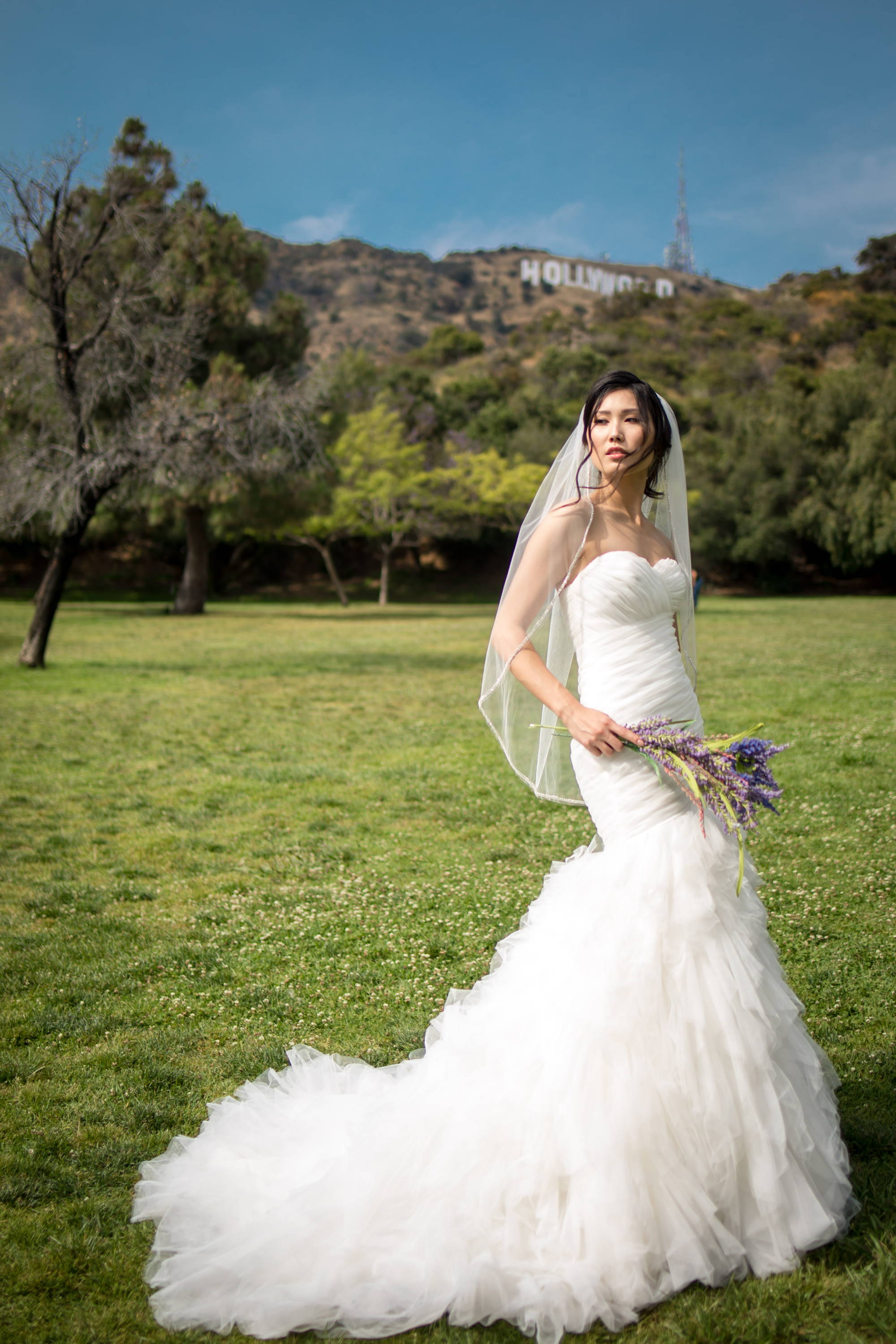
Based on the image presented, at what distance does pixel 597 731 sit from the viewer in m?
2.94

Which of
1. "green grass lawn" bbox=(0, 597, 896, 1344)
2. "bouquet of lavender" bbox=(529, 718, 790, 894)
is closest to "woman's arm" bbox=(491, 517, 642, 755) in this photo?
"bouquet of lavender" bbox=(529, 718, 790, 894)

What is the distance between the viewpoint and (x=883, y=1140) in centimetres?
339

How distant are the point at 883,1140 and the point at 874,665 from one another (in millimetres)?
15475

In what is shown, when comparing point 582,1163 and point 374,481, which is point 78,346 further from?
point 374,481

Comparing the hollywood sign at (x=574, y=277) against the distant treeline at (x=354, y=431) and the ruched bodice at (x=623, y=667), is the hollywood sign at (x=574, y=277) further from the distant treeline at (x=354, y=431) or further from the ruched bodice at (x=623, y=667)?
the ruched bodice at (x=623, y=667)

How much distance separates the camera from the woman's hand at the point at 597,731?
292 centimetres

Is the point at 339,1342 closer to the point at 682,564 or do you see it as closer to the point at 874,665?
the point at 682,564

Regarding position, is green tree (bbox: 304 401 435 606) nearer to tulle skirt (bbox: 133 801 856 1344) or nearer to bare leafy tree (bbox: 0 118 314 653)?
bare leafy tree (bbox: 0 118 314 653)

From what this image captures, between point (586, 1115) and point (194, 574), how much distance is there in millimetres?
34351

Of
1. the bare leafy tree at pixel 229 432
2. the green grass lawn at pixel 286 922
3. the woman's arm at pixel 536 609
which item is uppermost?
the bare leafy tree at pixel 229 432

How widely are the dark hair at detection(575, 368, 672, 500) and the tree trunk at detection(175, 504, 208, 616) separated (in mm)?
32739

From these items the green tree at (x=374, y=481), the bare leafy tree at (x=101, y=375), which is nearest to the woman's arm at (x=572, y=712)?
the bare leafy tree at (x=101, y=375)

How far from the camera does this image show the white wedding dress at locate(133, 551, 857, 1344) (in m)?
2.59

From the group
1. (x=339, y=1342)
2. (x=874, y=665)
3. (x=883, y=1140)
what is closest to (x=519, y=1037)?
(x=339, y=1342)
